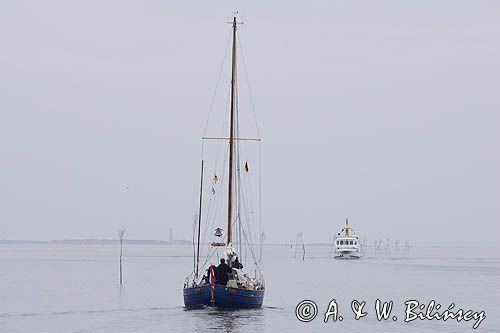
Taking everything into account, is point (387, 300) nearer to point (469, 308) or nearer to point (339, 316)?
point (469, 308)

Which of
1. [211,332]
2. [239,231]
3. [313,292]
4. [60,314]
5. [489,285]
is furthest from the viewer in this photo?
[489,285]

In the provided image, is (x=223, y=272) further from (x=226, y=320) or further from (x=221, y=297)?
(x=226, y=320)

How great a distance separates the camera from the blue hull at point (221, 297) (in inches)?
2542

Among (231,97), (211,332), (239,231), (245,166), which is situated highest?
(231,97)

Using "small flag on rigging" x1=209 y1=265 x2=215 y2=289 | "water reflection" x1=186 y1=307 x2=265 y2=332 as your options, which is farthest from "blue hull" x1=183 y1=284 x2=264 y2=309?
"water reflection" x1=186 y1=307 x2=265 y2=332

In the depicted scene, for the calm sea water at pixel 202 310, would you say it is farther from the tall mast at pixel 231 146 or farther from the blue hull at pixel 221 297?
the tall mast at pixel 231 146

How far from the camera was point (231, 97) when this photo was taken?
70.5 meters

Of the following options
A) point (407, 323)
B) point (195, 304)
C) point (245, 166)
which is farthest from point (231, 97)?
point (407, 323)

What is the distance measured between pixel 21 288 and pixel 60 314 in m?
38.1

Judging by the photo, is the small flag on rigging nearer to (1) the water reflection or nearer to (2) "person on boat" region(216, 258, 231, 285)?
(2) "person on boat" region(216, 258, 231, 285)

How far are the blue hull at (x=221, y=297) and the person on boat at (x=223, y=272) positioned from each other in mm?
898

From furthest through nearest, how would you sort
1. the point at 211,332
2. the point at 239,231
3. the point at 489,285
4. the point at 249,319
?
1. the point at 489,285
2. the point at 239,231
3. the point at 249,319
4. the point at 211,332

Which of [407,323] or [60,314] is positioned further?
[60,314]

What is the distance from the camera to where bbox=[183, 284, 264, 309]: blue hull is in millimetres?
64562
